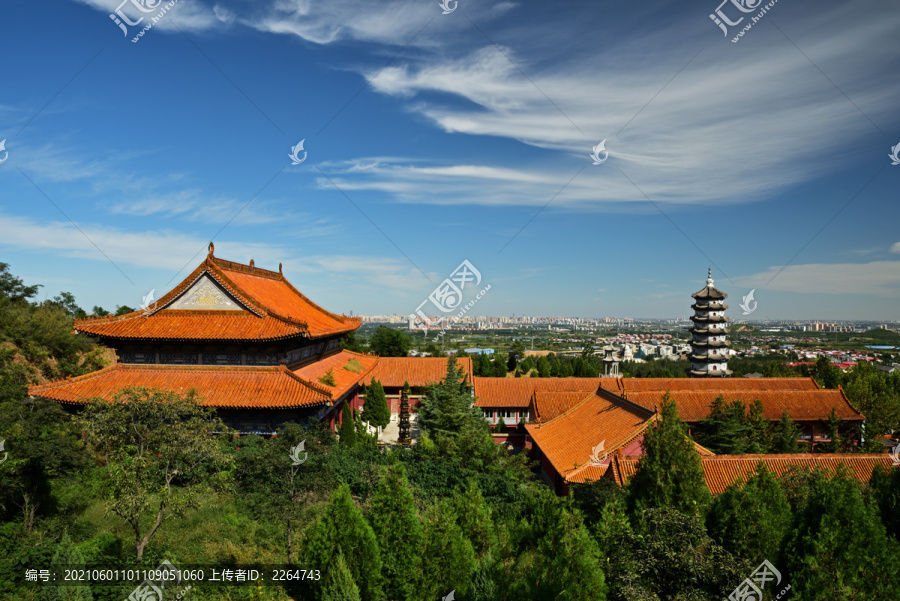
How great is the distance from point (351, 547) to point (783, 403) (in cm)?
2620

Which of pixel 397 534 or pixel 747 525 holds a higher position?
pixel 747 525

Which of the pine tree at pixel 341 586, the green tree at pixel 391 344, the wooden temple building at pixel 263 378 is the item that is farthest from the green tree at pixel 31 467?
the green tree at pixel 391 344

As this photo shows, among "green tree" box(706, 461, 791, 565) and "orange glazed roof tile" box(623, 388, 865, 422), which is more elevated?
"orange glazed roof tile" box(623, 388, 865, 422)

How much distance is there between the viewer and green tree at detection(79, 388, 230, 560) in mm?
8219

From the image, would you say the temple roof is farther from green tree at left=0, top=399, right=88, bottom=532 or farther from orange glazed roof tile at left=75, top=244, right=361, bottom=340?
green tree at left=0, top=399, right=88, bottom=532

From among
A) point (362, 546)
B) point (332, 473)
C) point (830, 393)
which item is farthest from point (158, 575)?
Answer: point (830, 393)

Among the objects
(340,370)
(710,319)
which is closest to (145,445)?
(340,370)

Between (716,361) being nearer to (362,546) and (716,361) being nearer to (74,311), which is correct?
(362,546)

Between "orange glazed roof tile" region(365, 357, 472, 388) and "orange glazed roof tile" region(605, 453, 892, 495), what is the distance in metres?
16.6

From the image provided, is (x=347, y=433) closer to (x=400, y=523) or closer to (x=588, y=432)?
(x=588, y=432)

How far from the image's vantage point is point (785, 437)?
22328 mm

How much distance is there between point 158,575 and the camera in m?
8.10

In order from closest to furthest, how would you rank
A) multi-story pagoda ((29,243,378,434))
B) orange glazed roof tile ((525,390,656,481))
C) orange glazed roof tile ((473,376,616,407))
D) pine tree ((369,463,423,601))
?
pine tree ((369,463,423,601)) < orange glazed roof tile ((525,390,656,481)) < multi-story pagoda ((29,243,378,434)) < orange glazed roof tile ((473,376,616,407))

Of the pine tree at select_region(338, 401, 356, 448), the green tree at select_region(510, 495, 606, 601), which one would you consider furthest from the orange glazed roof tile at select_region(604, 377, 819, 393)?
the green tree at select_region(510, 495, 606, 601)
